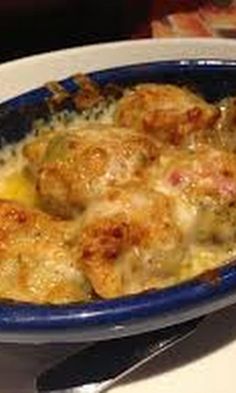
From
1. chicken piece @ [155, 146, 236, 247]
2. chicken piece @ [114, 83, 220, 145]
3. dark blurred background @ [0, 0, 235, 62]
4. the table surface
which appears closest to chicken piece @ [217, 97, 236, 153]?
chicken piece @ [114, 83, 220, 145]

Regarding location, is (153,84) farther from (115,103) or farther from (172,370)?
(172,370)

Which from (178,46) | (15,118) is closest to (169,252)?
(15,118)

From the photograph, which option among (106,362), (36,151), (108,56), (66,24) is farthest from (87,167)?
(66,24)

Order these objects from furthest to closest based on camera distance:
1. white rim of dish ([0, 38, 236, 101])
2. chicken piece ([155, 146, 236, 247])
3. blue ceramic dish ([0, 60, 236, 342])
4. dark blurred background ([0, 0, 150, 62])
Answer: dark blurred background ([0, 0, 150, 62]), white rim of dish ([0, 38, 236, 101]), chicken piece ([155, 146, 236, 247]), blue ceramic dish ([0, 60, 236, 342])

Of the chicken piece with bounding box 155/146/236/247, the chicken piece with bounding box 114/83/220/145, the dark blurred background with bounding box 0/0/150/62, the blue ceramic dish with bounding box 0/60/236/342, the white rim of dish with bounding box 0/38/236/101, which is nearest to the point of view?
the blue ceramic dish with bounding box 0/60/236/342

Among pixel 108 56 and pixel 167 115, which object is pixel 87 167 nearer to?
pixel 167 115

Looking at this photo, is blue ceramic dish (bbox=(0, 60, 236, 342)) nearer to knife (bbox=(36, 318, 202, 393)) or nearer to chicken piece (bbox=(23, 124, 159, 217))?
knife (bbox=(36, 318, 202, 393))

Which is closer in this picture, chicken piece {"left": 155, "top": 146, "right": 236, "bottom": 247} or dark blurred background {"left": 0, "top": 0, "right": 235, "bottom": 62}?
chicken piece {"left": 155, "top": 146, "right": 236, "bottom": 247}
